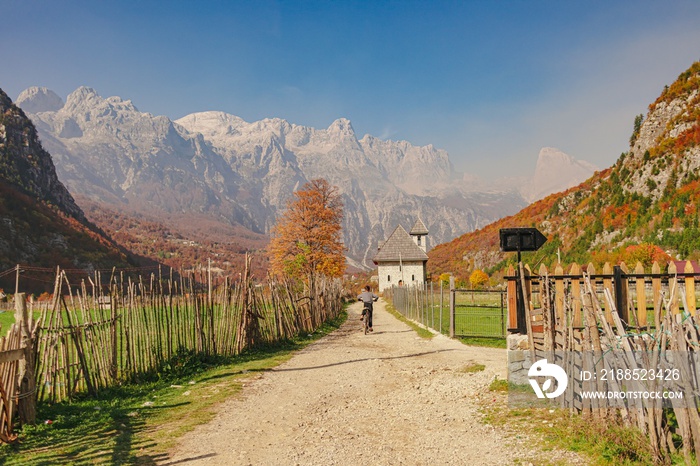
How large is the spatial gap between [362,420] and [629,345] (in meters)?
3.71

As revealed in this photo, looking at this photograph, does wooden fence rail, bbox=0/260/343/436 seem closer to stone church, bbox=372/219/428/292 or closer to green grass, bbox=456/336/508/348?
green grass, bbox=456/336/508/348

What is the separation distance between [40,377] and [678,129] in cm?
6082

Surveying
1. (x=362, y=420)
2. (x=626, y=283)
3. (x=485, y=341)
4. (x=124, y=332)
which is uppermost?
(x=626, y=283)

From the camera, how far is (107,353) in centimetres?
938

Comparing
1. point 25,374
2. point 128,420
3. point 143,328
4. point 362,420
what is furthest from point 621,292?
point 25,374

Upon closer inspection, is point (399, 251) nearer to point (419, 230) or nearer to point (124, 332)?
point (419, 230)

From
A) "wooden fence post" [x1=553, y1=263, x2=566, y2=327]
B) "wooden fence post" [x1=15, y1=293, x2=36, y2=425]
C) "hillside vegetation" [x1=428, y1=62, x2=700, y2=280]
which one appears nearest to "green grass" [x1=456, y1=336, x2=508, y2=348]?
"wooden fence post" [x1=553, y1=263, x2=566, y2=327]

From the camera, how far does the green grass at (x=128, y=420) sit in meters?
5.95

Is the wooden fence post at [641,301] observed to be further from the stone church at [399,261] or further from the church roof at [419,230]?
A: the church roof at [419,230]

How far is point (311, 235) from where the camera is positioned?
4344 cm

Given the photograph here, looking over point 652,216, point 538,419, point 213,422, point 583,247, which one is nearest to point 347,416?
point 213,422

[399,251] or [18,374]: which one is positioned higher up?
[399,251]

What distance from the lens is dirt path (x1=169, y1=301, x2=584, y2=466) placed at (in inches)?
228

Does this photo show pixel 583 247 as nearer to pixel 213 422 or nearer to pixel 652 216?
pixel 652 216
